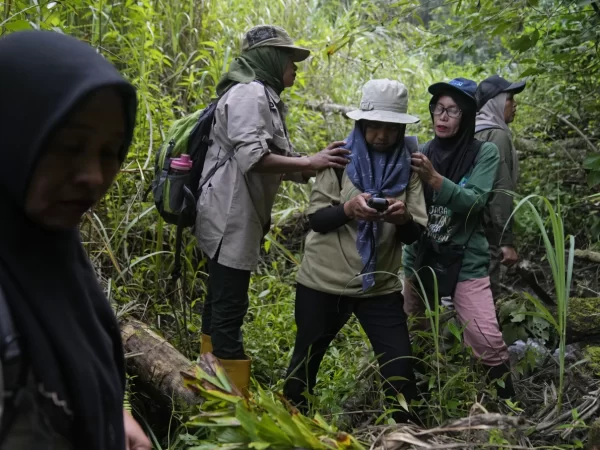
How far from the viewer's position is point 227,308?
325 cm

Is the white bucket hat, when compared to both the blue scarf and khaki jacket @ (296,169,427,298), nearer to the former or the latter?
the blue scarf

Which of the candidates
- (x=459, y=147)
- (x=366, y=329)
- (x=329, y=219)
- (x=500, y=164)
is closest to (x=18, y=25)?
(x=329, y=219)

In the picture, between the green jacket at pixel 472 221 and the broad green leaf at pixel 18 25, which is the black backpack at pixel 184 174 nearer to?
the broad green leaf at pixel 18 25

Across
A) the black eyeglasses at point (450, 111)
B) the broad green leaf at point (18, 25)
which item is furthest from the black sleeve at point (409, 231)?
the broad green leaf at point (18, 25)

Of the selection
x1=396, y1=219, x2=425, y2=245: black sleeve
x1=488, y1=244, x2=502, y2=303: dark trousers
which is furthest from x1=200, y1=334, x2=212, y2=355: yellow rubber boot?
x1=488, y1=244, x2=502, y2=303: dark trousers

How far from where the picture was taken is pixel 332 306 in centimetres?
300

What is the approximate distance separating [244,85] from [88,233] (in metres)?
1.44

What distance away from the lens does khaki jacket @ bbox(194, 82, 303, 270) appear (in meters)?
3.06

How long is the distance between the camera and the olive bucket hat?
100 cm

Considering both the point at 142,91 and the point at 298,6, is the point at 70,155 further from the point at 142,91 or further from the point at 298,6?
the point at 298,6

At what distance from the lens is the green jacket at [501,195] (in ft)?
12.3

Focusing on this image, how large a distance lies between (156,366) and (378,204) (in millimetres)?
1355

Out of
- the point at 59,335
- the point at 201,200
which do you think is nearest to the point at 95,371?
the point at 59,335

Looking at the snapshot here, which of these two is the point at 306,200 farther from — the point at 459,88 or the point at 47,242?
the point at 47,242
